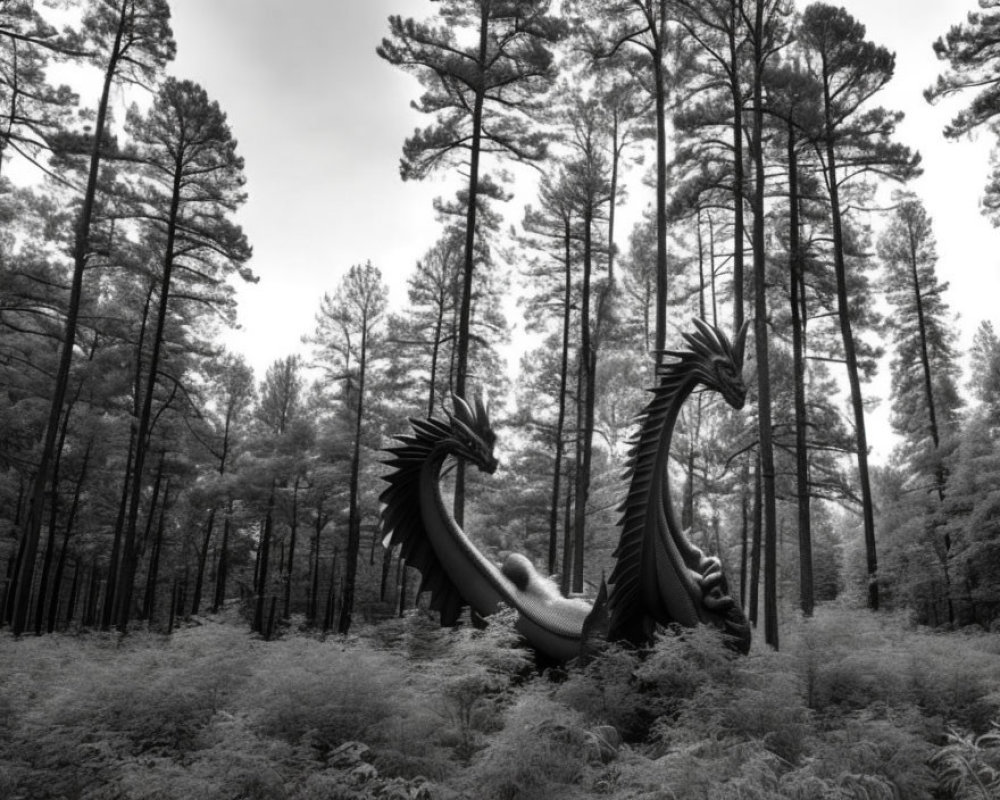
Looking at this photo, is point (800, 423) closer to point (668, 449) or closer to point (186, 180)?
point (668, 449)

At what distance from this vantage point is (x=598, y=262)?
20859 mm

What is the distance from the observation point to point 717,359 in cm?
758

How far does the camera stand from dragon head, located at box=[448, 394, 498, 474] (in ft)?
30.8

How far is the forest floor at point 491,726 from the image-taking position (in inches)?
167

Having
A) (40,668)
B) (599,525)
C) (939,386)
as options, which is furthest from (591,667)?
(939,386)

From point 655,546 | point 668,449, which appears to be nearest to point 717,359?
point 668,449

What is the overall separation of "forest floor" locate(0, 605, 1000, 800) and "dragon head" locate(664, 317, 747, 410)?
100 inches

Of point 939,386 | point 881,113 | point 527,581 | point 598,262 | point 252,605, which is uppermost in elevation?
point 881,113

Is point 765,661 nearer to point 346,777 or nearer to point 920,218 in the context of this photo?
point 346,777

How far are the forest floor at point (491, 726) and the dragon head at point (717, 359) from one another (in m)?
2.54

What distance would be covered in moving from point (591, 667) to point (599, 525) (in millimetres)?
17674

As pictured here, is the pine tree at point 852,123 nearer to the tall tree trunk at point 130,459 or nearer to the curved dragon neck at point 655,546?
the curved dragon neck at point 655,546

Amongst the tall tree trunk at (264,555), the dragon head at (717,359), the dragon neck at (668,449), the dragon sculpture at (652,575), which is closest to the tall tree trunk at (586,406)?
the dragon sculpture at (652,575)

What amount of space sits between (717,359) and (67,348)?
38.5 ft
